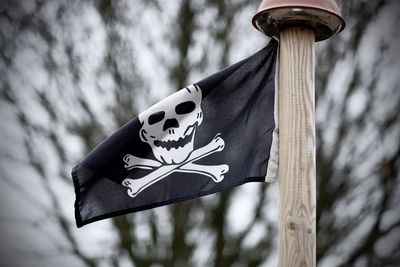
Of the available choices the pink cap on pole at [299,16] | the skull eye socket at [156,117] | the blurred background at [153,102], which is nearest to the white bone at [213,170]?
the skull eye socket at [156,117]

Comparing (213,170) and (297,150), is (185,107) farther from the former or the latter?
(297,150)

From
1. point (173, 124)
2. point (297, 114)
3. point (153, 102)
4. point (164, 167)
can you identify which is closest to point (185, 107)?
point (173, 124)

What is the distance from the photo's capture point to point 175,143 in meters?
3.46

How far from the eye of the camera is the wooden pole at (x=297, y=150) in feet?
9.29

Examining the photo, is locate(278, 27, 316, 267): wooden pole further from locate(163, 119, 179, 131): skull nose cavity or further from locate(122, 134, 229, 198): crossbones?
locate(163, 119, 179, 131): skull nose cavity

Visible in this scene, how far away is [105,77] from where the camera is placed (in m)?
8.50

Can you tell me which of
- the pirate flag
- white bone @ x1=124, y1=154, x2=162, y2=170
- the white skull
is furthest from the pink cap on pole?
white bone @ x1=124, y1=154, x2=162, y2=170

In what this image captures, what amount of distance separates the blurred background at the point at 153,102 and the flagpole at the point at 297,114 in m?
5.15

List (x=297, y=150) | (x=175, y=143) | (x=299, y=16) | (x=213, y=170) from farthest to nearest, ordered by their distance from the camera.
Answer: (x=175, y=143) < (x=213, y=170) < (x=299, y=16) < (x=297, y=150)

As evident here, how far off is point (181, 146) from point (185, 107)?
0.66 feet

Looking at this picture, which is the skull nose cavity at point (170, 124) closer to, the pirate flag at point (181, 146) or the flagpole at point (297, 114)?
the pirate flag at point (181, 146)

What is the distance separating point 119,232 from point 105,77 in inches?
77.6

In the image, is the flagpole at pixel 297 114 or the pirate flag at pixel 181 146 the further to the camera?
the pirate flag at pixel 181 146

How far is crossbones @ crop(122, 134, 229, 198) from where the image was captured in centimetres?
338
